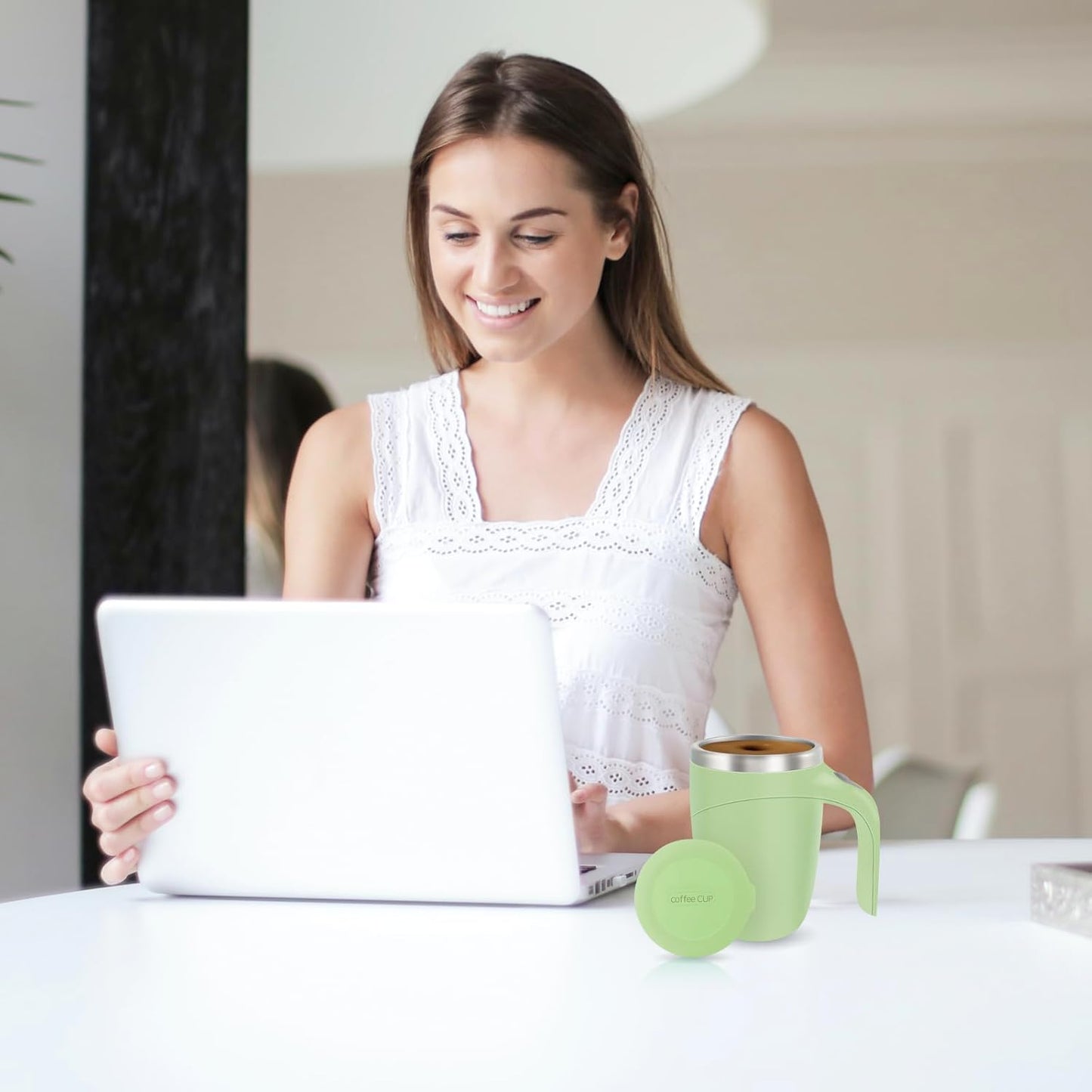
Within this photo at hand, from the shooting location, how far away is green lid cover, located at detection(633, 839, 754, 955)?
81 centimetres

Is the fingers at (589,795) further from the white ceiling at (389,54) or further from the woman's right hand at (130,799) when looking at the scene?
the white ceiling at (389,54)

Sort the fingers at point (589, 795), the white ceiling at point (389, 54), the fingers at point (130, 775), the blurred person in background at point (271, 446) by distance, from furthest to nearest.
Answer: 1. the white ceiling at point (389, 54)
2. the blurred person in background at point (271, 446)
3. the fingers at point (589, 795)
4. the fingers at point (130, 775)

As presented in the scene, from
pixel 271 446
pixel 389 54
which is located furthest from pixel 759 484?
pixel 389 54

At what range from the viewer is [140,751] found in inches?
38.2

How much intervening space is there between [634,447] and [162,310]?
47.1 inches

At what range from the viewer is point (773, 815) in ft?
2.80

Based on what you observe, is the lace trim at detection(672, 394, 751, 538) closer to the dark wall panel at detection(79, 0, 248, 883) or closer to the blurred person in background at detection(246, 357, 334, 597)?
the dark wall panel at detection(79, 0, 248, 883)

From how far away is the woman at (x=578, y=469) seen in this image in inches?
62.1

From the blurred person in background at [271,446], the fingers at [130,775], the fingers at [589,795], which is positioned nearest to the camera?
the fingers at [130,775]

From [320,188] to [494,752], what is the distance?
2.75 metres

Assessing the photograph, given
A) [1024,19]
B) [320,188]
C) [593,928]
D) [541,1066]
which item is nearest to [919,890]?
[593,928]

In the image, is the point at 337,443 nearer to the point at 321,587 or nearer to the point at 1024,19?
the point at 321,587

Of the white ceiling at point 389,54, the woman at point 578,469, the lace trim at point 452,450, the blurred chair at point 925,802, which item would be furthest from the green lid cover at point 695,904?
the white ceiling at point 389,54

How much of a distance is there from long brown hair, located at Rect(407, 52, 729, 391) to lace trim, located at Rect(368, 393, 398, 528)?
10cm
